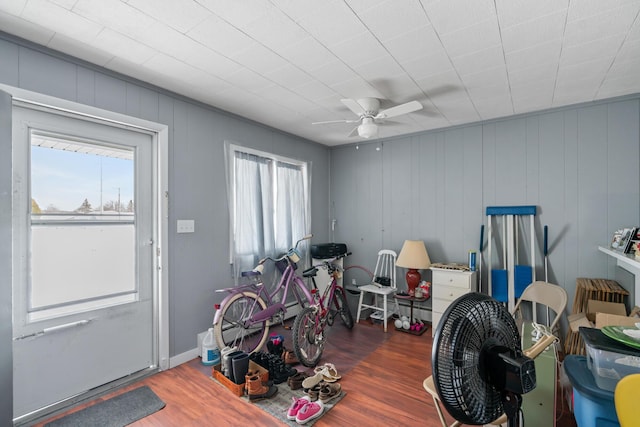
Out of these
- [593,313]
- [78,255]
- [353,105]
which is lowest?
[593,313]

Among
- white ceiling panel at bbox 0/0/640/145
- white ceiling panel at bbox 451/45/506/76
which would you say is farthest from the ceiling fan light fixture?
white ceiling panel at bbox 451/45/506/76

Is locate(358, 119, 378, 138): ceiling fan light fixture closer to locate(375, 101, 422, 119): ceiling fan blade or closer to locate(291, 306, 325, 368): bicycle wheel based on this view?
locate(375, 101, 422, 119): ceiling fan blade

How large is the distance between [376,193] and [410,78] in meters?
2.10

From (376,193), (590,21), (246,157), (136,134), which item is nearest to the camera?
(590,21)

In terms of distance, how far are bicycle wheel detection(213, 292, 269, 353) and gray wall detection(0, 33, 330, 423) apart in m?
0.21

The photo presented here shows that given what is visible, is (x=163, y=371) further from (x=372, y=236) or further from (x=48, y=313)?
(x=372, y=236)

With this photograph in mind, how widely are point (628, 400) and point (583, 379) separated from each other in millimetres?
314

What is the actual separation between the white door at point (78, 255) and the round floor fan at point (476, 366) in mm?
2550

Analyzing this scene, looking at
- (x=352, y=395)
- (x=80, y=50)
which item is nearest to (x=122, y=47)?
(x=80, y=50)

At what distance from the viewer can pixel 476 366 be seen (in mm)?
811

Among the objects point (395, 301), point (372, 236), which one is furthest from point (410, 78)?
point (395, 301)

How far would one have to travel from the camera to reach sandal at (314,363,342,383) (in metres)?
2.40

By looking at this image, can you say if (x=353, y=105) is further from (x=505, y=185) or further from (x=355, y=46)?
(x=505, y=185)

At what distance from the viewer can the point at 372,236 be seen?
4.39m
